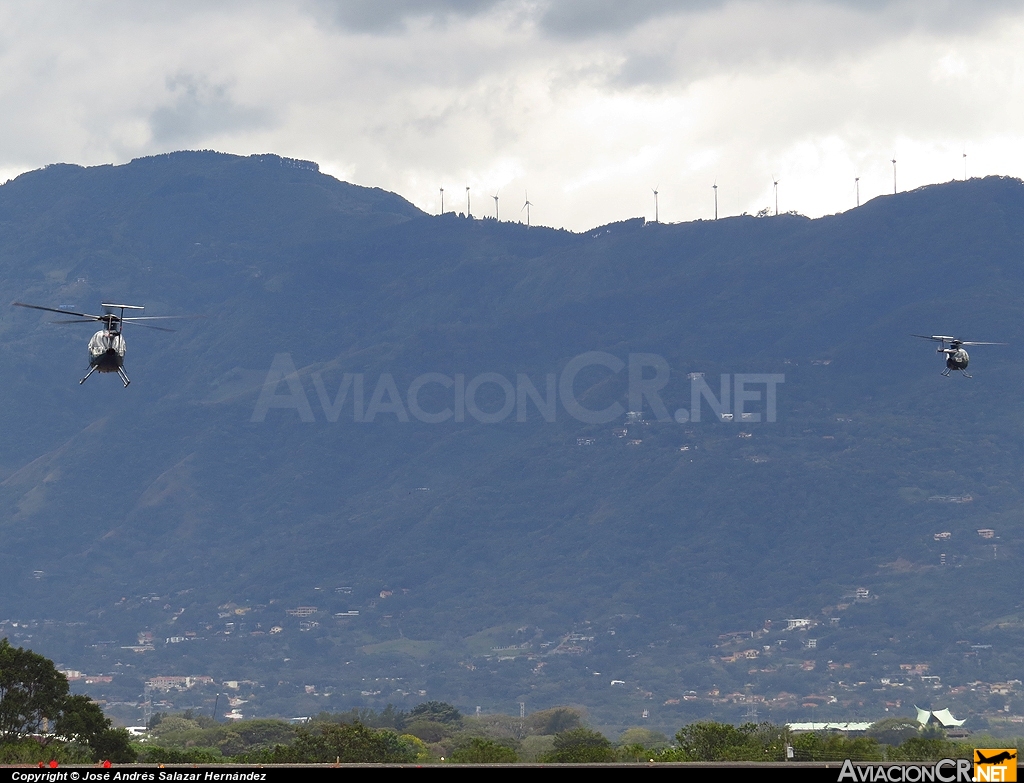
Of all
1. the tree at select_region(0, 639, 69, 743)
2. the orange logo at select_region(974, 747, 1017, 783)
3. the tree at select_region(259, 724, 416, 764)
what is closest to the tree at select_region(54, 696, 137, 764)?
the tree at select_region(0, 639, 69, 743)

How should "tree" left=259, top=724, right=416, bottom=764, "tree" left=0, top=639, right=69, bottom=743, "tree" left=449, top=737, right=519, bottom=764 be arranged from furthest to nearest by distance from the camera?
"tree" left=0, top=639, right=69, bottom=743 → "tree" left=449, top=737, right=519, bottom=764 → "tree" left=259, top=724, right=416, bottom=764

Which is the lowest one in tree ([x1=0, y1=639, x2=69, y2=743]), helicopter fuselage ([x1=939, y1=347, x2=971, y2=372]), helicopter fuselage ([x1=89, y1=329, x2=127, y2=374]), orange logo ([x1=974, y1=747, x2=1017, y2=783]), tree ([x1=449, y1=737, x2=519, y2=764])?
orange logo ([x1=974, y1=747, x2=1017, y2=783])

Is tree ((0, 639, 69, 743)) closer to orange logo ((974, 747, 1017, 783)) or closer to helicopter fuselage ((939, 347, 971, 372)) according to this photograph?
helicopter fuselage ((939, 347, 971, 372))

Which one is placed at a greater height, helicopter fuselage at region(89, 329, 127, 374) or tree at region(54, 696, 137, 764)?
helicopter fuselage at region(89, 329, 127, 374)

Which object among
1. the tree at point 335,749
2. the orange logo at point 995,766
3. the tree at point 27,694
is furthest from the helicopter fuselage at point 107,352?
the orange logo at point 995,766

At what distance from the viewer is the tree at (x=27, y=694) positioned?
98.1 metres

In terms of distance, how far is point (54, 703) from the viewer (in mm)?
99000

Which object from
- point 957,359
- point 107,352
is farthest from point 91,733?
point 957,359

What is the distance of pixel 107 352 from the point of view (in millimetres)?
80188

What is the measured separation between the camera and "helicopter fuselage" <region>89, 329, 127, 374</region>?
262 feet

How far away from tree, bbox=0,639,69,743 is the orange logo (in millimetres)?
57200

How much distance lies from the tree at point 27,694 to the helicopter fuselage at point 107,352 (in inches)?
1007

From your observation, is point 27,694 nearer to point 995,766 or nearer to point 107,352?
point 107,352

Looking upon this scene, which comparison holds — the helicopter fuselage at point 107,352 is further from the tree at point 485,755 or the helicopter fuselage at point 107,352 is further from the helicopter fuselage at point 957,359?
the helicopter fuselage at point 957,359
